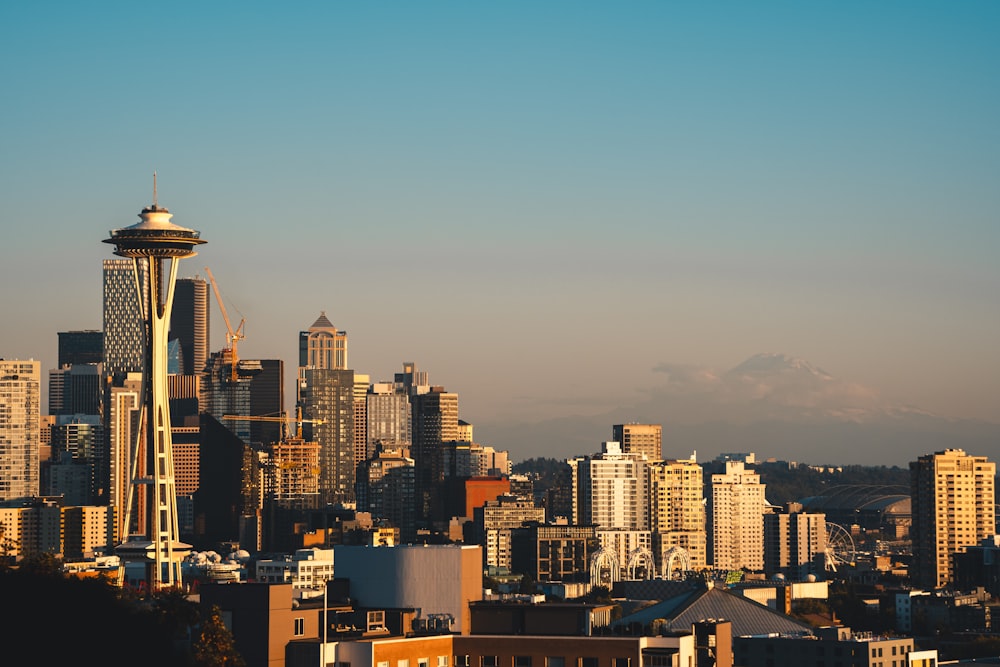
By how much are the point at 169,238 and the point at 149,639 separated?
130793 mm

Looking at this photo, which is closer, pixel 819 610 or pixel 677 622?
pixel 677 622

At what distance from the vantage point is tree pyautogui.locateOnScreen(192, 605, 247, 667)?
211 ft

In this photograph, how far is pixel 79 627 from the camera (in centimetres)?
5781

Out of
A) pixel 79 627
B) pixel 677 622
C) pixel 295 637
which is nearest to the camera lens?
pixel 79 627

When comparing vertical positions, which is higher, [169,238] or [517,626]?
[169,238]

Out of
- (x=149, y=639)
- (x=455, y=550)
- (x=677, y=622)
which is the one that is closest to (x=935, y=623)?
(x=677, y=622)

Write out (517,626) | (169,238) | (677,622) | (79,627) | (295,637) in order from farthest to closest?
(169,238)
(677,622)
(517,626)
(295,637)
(79,627)

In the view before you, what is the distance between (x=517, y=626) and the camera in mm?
71625

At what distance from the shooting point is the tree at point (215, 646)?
2532 inches

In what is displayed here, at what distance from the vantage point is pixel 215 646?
213ft

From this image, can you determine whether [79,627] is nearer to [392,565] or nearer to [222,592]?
[222,592]

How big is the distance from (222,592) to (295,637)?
3.28 m

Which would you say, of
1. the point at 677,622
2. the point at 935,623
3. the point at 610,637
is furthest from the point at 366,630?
the point at 935,623

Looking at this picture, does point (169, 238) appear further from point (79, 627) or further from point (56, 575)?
point (79, 627)
